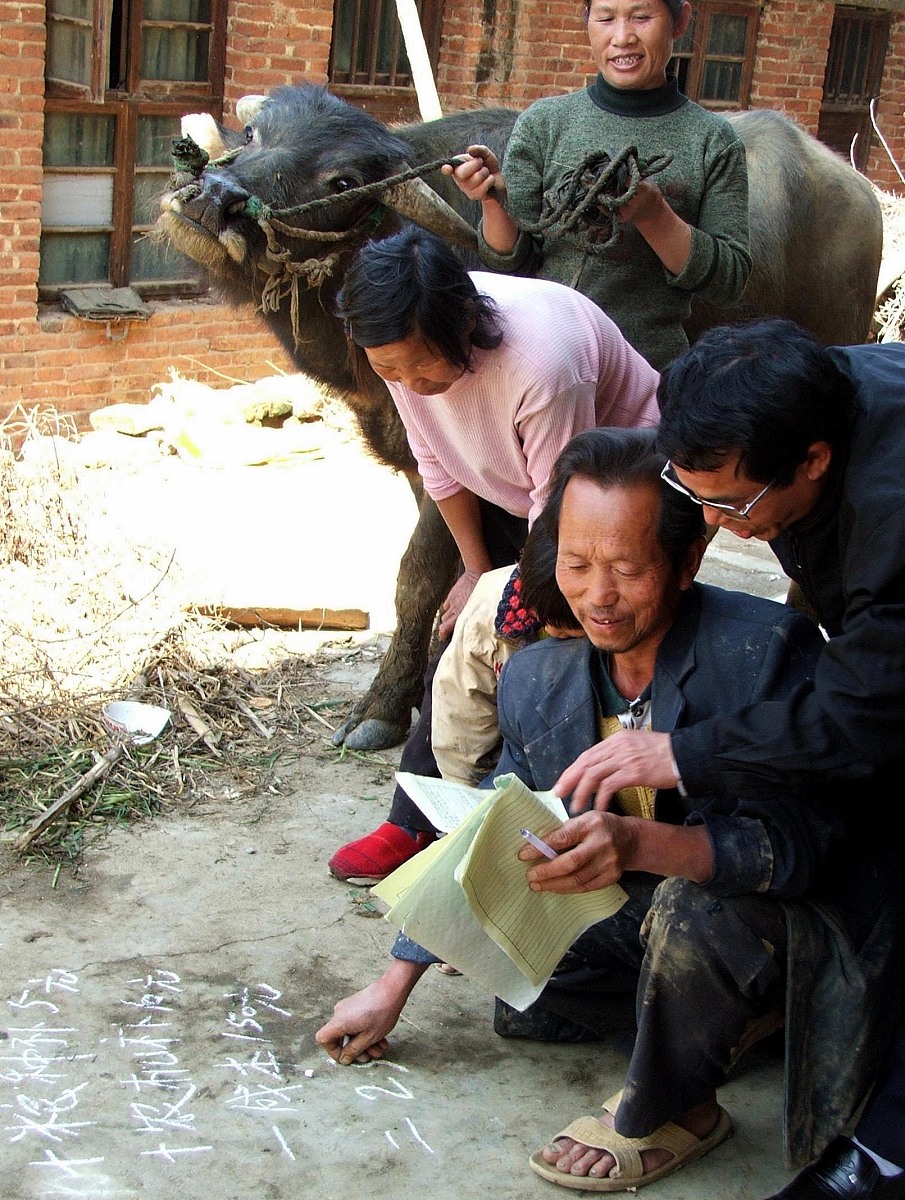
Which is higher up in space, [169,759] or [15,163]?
[15,163]

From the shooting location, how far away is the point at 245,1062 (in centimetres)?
295

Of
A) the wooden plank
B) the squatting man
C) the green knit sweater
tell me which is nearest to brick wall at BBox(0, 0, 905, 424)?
the wooden plank

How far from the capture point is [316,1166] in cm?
264

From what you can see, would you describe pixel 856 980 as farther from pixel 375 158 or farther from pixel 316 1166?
pixel 375 158

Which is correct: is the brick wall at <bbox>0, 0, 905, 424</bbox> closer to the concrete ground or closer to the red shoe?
the red shoe

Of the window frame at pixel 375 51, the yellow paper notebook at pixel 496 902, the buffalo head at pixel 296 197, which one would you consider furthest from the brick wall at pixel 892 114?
the yellow paper notebook at pixel 496 902

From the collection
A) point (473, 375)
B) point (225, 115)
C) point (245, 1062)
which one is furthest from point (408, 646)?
point (225, 115)

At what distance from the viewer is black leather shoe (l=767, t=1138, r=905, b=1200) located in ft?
8.18

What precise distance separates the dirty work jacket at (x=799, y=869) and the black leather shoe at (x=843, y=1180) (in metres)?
0.06

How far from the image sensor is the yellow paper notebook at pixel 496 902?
2.37 m

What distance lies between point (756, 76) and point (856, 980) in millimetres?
10542

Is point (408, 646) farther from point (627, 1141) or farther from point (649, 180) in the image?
point (627, 1141)

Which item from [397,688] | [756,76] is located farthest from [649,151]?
[756,76]

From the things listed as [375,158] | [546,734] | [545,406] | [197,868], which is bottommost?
[197,868]
